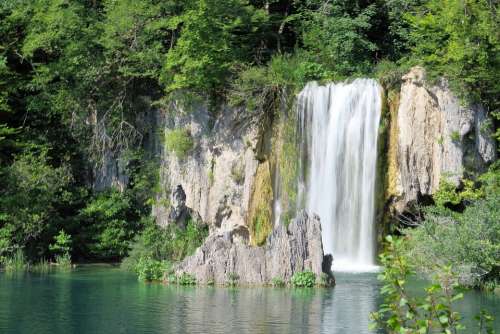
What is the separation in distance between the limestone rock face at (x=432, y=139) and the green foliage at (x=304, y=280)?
5.25m

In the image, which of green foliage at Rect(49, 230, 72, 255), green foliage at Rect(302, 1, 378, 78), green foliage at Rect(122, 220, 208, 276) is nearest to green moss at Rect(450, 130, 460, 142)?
green foliage at Rect(302, 1, 378, 78)

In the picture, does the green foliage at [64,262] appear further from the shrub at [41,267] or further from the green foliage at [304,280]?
the green foliage at [304,280]

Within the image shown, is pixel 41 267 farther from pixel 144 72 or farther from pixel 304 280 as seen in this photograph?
pixel 304 280

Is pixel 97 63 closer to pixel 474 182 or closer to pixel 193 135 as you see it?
pixel 193 135

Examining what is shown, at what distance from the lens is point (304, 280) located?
19.8 meters

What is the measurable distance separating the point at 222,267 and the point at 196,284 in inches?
27.2

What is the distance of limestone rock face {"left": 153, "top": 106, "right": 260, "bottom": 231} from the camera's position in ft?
84.9

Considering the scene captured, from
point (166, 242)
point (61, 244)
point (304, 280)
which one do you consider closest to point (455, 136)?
point (304, 280)

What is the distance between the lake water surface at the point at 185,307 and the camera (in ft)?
48.9

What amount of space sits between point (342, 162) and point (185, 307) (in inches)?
370

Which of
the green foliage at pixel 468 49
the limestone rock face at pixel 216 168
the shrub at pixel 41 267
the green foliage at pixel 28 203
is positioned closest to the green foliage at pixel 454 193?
the green foliage at pixel 468 49

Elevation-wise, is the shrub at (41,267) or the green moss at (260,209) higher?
the green moss at (260,209)

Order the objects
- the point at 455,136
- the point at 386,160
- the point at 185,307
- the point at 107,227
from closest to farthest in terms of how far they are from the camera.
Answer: the point at 185,307 → the point at 455,136 → the point at 386,160 → the point at 107,227

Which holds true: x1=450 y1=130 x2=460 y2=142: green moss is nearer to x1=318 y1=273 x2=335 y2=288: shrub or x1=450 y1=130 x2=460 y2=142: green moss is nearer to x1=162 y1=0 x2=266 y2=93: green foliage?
x1=318 y1=273 x2=335 y2=288: shrub
